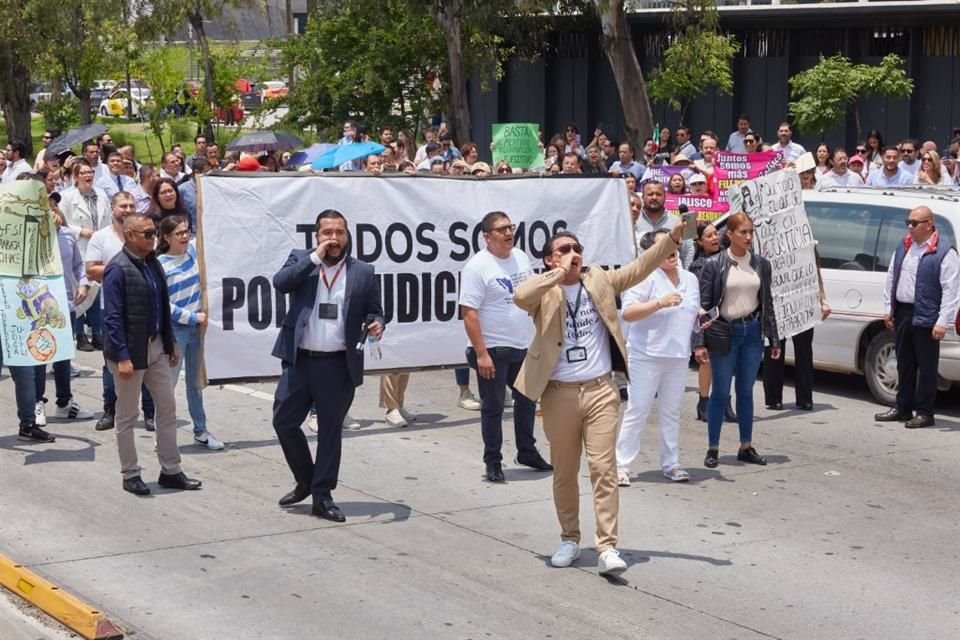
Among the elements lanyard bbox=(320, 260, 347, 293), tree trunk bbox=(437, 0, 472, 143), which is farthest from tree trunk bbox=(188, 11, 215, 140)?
lanyard bbox=(320, 260, 347, 293)

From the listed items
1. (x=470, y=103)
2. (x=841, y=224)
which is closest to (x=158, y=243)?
(x=841, y=224)

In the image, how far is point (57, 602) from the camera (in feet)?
22.9

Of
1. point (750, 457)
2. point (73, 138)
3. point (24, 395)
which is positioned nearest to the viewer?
point (750, 457)

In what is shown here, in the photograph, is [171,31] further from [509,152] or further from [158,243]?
[158,243]

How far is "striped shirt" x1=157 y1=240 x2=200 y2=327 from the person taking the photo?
10.7m

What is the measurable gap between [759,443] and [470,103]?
28273mm

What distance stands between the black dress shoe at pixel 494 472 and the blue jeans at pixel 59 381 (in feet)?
12.3

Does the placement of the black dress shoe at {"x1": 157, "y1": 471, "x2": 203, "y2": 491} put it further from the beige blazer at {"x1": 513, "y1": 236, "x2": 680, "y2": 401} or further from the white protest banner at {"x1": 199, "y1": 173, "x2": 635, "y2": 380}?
the beige blazer at {"x1": 513, "y1": 236, "x2": 680, "y2": 401}

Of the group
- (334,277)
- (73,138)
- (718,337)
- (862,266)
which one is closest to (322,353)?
(334,277)

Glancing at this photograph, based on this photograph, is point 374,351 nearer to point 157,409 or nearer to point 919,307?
point 157,409

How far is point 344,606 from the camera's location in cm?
729

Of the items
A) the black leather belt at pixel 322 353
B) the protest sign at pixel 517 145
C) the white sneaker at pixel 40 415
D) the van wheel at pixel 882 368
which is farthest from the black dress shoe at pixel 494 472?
the protest sign at pixel 517 145

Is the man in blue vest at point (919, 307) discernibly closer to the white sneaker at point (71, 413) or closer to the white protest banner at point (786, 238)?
the white protest banner at point (786, 238)

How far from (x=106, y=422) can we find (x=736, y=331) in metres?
4.92
